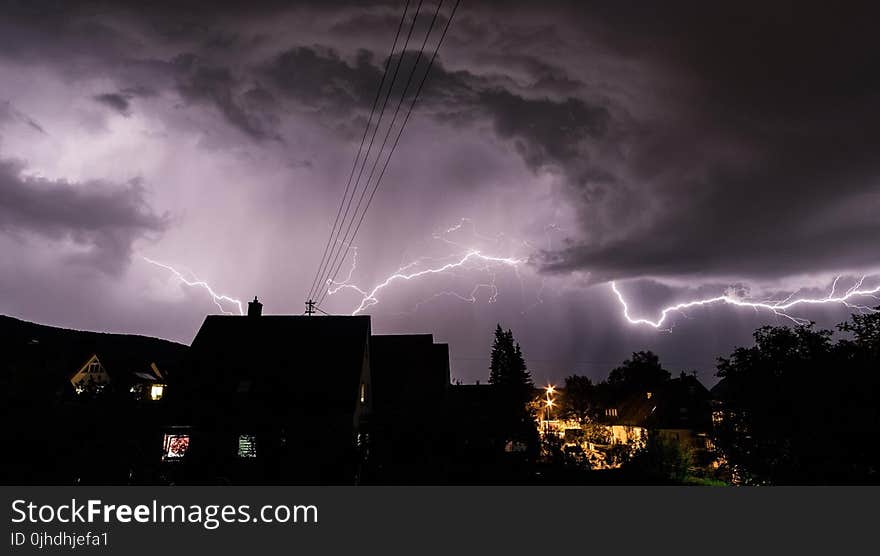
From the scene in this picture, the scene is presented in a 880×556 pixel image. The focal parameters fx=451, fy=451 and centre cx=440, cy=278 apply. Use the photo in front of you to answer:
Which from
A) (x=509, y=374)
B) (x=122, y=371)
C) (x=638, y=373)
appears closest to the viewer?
(x=122, y=371)

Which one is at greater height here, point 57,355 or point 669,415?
point 57,355

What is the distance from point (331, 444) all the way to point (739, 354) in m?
Result: 14.4

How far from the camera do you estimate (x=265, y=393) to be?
21.5 meters

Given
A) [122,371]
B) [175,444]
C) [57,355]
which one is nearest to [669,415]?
[175,444]

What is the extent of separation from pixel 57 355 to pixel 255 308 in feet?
32.6

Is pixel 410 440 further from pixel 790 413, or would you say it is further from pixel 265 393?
pixel 790 413

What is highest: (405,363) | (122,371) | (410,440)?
(405,363)

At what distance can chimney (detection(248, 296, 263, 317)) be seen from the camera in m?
27.3

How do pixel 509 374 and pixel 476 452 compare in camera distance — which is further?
pixel 509 374

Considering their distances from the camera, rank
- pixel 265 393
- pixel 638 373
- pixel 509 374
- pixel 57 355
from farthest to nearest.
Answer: pixel 638 373
pixel 509 374
pixel 265 393
pixel 57 355

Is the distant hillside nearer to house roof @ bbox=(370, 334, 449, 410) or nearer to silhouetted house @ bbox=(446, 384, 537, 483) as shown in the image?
silhouetted house @ bbox=(446, 384, 537, 483)

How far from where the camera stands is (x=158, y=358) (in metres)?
112

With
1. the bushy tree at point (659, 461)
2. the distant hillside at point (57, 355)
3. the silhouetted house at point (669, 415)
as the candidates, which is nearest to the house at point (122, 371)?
the distant hillside at point (57, 355)

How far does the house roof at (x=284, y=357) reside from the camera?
71.5ft
